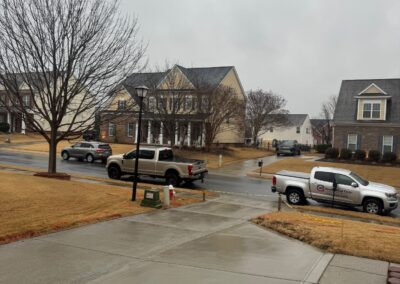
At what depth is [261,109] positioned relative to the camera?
2557 inches

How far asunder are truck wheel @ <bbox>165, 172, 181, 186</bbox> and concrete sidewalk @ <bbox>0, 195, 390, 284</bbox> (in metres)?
11.0

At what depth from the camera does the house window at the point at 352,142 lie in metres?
41.1

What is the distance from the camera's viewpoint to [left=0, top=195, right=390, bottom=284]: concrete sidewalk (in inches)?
249

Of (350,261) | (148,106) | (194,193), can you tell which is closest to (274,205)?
(194,193)

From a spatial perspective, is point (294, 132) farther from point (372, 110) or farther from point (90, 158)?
point (90, 158)

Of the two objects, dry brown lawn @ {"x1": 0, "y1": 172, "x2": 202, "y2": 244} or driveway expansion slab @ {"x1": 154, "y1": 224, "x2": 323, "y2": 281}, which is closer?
driveway expansion slab @ {"x1": 154, "y1": 224, "x2": 323, "y2": 281}

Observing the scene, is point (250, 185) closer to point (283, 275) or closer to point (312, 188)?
point (312, 188)

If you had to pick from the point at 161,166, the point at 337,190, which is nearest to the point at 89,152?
the point at 161,166

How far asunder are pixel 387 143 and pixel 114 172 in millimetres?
27126

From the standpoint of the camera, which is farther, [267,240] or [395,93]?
[395,93]

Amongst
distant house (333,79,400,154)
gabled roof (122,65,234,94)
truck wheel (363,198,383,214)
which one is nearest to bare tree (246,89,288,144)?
gabled roof (122,65,234,94)

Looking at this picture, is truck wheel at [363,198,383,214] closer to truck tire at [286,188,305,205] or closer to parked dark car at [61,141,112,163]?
truck tire at [286,188,305,205]

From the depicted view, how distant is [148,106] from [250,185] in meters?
18.3

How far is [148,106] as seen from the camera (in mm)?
40250
